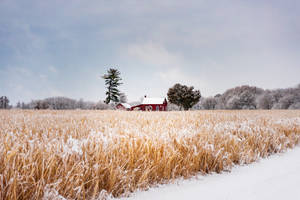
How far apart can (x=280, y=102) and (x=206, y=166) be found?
205 ft

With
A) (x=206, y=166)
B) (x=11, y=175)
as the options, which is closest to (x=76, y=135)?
(x=11, y=175)

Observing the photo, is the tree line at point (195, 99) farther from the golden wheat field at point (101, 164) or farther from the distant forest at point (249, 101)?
the golden wheat field at point (101, 164)

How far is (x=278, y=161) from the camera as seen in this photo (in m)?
2.61

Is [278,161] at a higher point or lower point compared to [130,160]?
lower

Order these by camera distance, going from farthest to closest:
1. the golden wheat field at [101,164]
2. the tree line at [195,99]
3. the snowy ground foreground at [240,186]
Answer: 1. the tree line at [195,99]
2. the snowy ground foreground at [240,186]
3. the golden wheat field at [101,164]

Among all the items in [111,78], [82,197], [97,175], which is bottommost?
[82,197]

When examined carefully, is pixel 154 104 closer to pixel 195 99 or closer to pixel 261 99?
pixel 195 99

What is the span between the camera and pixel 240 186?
1.67 m

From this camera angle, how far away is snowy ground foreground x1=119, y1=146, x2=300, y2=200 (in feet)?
4.74

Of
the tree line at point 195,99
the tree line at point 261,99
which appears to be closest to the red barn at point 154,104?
the tree line at point 195,99

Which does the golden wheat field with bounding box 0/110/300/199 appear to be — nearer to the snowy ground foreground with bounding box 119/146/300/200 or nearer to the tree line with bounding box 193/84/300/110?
the snowy ground foreground with bounding box 119/146/300/200

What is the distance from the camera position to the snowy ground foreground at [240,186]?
1446 millimetres

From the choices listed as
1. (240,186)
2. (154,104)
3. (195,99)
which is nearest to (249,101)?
(195,99)

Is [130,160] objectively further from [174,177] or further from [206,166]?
[206,166]
